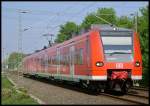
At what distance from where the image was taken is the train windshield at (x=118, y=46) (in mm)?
22938

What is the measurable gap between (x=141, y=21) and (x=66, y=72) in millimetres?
20451

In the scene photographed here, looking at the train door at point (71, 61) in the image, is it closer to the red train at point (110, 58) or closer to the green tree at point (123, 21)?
the red train at point (110, 58)

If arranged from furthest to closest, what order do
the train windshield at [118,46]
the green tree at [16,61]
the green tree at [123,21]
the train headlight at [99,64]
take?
the green tree at [123,21], the green tree at [16,61], the train windshield at [118,46], the train headlight at [99,64]

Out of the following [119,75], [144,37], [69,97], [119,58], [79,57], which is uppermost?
[144,37]

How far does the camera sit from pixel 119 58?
22.9m

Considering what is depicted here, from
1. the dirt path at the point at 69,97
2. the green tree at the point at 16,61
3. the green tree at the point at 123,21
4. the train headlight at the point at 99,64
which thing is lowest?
the dirt path at the point at 69,97

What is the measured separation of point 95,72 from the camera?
22.5 m

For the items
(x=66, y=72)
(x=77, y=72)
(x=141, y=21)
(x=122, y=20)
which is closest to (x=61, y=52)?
(x=66, y=72)

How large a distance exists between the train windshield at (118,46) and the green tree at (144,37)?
43.1 feet

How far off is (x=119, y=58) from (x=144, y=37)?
21.9 meters

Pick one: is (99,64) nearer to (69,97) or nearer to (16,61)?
(69,97)

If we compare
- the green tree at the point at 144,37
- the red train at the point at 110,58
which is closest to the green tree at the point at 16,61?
the green tree at the point at 144,37

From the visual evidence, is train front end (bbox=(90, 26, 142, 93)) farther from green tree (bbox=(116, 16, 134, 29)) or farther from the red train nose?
green tree (bbox=(116, 16, 134, 29))

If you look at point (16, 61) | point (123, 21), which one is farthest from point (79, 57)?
point (16, 61)
